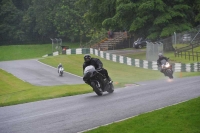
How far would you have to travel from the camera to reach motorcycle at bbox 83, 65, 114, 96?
16.9 meters

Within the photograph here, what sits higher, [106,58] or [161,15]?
[161,15]

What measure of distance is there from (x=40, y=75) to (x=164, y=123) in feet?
97.0

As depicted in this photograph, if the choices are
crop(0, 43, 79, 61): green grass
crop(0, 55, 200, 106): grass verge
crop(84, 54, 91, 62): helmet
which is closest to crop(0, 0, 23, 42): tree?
crop(0, 43, 79, 61): green grass

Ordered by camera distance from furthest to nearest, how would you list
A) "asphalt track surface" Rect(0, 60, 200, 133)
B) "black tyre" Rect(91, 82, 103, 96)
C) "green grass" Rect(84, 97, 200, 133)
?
"black tyre" Rect(91, 82, 103, 96) → "asphalt track surface" Rect(0, 60, 200, 133) → "green grass" Rect(84, 97, 200, 133)

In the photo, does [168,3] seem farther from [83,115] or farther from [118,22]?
[83,115]

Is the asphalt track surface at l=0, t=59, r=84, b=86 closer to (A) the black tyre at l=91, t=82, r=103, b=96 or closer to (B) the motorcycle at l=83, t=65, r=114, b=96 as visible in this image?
(B) the motorcycle at l=83, t=65, r=114, b=96

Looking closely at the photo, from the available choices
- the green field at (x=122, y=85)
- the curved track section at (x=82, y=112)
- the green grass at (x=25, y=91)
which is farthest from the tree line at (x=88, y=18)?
the curved track section at (x=82, y=112)

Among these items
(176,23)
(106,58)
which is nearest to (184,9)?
(176,23)

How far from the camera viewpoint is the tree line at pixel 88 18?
49219mm

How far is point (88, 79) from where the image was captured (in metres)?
17.0

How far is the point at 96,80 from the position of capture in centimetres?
1733

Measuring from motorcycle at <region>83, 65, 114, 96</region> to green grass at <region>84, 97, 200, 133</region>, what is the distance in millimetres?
6516

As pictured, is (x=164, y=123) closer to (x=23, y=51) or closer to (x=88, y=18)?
(x=88, y=18)

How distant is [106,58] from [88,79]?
3304 centimetres
